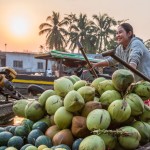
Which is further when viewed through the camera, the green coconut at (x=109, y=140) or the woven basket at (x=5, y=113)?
the woven basket at (x=5, y=113)

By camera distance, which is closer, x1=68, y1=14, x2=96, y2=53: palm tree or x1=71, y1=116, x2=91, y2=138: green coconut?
x1=71, y1=116, x2=91, y2=138: green coconut

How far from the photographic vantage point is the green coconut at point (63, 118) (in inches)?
Result: 75.9

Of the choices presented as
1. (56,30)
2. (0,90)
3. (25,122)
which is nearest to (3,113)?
(0,90)

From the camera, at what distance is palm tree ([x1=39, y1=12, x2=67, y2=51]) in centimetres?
5150

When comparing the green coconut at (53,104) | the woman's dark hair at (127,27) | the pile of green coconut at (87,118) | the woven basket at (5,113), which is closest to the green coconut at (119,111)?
the pile of green coconut at (87,118)

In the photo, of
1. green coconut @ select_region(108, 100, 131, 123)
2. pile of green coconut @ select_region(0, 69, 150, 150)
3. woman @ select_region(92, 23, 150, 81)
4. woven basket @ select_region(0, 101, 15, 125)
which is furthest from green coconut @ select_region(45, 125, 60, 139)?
woven basket @ select_region(0, 101, 15, 125)

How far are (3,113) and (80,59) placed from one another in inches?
385

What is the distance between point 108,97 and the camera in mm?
2018

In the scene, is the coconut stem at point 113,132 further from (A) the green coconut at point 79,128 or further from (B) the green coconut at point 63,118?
(B) the green coconut at point 63,118

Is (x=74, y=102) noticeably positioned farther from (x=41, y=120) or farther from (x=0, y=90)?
(x=0, y=90)

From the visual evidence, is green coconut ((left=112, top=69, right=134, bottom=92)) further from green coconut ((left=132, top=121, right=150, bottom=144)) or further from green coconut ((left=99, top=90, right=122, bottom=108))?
green coconut ((left=132, top=121, right=150, bottom=144))

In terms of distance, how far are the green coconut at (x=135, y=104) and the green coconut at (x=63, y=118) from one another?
35 centimetres

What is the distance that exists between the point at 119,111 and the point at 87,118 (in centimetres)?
18

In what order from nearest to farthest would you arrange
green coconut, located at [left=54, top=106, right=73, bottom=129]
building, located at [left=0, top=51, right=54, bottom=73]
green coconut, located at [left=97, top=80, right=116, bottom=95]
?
green coconut, located at [left=54, top=106, right=73, bottom=129] < green coconut, located at [left=97, top=80, right=116, bottom=95] < building, located at [left=0, top=51, right=54, bottom=73]
